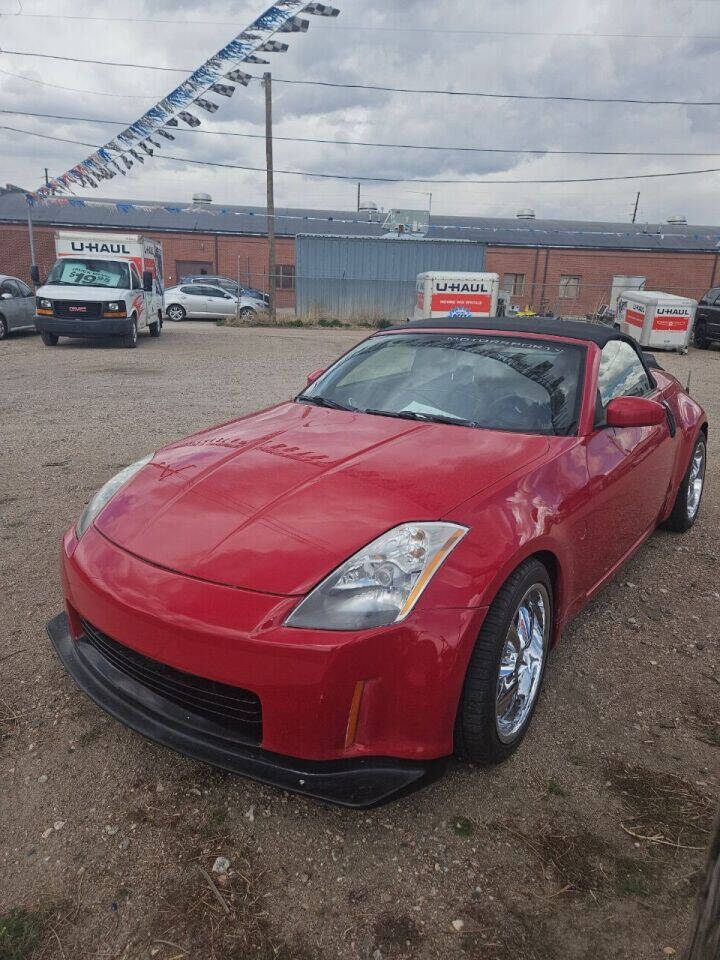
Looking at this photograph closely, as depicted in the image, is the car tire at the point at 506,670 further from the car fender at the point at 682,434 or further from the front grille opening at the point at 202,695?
the car fender at the point at 682,434

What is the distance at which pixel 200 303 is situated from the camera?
25.2 meters

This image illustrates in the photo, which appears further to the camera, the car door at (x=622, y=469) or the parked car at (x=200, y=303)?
the parked car at (x=200, y=303)

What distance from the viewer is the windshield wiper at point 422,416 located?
303cm

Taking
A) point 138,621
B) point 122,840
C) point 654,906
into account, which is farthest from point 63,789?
point 654,906

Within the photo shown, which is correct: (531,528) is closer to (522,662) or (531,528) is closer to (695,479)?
(522,662)

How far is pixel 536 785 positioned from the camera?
7.50ft

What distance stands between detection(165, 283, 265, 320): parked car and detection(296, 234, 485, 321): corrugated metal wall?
296 centimetres

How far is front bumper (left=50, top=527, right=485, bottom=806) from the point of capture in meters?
1.87

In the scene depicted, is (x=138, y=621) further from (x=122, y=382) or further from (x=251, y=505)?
(x=122, y=382)

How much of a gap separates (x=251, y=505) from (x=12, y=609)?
1.77 metres

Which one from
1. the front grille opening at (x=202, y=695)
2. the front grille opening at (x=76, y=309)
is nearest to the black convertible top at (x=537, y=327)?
the front grille opening at (x=202, y=695)

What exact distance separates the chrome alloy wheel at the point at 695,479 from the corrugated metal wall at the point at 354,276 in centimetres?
2338

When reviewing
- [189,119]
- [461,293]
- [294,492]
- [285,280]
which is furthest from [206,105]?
[285,280]

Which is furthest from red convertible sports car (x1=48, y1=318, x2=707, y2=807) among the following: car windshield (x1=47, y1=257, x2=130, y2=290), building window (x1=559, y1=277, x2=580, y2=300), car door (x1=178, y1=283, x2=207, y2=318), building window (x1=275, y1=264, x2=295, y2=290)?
building window (x1=275, y1=264, x2=295, y2=290)
